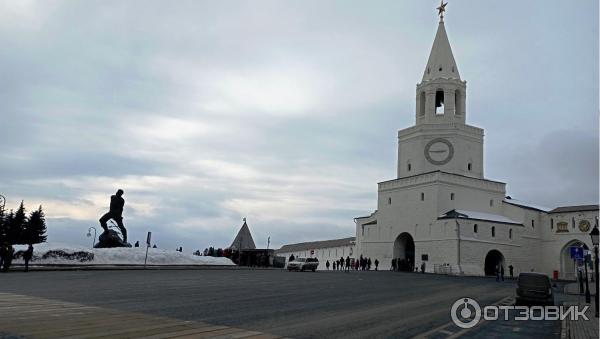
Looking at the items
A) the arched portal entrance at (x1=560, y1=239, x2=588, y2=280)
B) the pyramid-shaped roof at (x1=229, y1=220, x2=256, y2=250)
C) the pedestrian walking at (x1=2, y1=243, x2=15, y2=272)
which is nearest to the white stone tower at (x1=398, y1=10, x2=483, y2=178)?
the arched portal entrance at (x1=560, y1=239, x2=588, y2=280)

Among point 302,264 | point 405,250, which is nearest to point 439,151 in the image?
point 405,250

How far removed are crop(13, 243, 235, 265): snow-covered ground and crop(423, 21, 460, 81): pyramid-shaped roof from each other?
37.0 metres

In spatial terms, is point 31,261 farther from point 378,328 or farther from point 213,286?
point 378,328

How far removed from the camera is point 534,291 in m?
20.5

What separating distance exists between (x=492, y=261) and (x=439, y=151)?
44.2 ft

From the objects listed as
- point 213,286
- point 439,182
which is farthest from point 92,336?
point 439,182

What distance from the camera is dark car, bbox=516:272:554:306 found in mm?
20344

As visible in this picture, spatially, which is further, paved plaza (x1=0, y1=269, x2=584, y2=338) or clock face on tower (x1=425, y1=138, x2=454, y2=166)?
clock face on tower (x1=425, y1=138, x2=454, y2=166)

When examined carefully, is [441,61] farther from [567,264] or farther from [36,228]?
[36,228]

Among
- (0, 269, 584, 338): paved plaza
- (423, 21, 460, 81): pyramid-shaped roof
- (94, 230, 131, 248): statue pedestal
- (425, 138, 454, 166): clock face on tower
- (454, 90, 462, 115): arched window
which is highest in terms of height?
(423, 21, 460, 81): pyramid-shaped roof

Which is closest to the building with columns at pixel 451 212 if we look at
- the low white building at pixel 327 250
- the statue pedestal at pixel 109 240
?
the low white building at pixel 327 250

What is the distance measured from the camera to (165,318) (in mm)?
11438

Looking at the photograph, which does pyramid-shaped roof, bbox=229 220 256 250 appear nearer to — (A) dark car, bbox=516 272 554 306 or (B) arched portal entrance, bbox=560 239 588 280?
(B) arched portal entrance, bbox=560 239 588 280

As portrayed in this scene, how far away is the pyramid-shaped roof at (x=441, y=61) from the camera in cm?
6159
